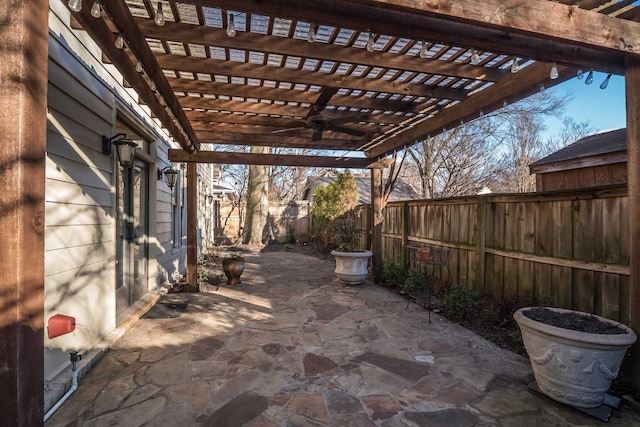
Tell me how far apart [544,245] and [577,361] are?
177 centimetres

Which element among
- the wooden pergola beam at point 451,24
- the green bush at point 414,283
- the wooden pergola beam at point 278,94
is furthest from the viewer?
the green bush at point 414,283

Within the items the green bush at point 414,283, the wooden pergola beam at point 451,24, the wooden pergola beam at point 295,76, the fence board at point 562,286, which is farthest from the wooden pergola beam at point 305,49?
the green bush at point 414,283

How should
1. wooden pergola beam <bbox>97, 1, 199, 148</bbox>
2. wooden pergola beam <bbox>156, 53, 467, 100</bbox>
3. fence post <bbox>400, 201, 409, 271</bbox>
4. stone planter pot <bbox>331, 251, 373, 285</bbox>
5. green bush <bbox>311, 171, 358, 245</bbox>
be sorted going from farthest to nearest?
1. green bush <bbox>311, 171, 358, 245</bbox>
2. fence post <bbox>400, 201, 409, 271</bbox>
3. stone planter pot <bbox>331, 251, 373, 285</bbox>
4. wooden pergola beam <bbox>156, 53, 467, 100</bbox>
5. wooden pergola beam <bbox>97, 1, 199, 148</bbox>

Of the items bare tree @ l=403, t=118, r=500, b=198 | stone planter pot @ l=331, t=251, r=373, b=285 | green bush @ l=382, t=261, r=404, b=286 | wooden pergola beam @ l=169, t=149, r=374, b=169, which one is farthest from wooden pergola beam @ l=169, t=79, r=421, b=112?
bare tree @ l=403, t=118, r=500, b=198

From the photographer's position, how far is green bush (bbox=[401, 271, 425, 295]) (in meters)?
5.30

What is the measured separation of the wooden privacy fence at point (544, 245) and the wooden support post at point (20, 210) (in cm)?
392

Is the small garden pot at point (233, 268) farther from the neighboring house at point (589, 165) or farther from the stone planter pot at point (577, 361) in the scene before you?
the neighboring house at point (589, 165)

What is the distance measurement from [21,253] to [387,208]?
6.51 m

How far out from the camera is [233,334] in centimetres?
354

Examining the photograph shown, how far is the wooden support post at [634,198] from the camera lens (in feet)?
7.23

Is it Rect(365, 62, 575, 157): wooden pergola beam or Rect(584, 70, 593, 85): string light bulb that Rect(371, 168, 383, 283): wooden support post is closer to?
Rect(365, 62, 575, 157): wooden pergola beam

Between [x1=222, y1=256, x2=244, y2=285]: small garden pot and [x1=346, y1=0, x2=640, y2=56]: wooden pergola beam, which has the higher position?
[x1=346, y1=0, x2=640, y2=56]: wooden pergola beam

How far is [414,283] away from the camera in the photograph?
530 cm

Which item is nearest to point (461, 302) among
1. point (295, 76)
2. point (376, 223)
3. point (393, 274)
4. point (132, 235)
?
point (393, 274)
